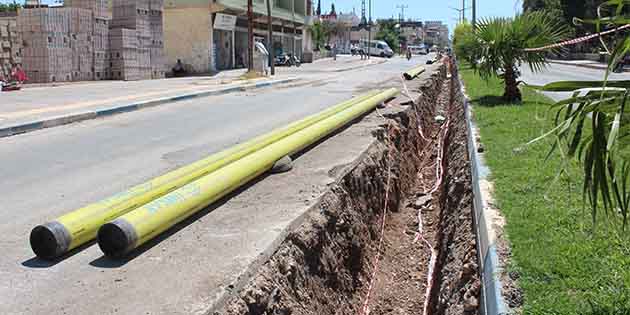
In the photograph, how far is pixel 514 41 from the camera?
1476cm

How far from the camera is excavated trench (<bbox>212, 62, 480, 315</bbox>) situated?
4.58 m

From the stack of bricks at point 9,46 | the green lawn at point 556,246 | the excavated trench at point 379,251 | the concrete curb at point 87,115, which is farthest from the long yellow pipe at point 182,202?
the stack of bricks at point 9,46

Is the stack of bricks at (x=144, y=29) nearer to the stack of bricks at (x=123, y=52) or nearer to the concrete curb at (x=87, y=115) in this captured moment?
the stack of bricks at (x=123, y=52)

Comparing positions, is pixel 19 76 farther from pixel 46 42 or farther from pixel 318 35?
pixel 318 35

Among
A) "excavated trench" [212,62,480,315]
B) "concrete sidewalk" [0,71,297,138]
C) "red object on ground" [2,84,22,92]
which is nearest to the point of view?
"excavated trench" [212,62,480,315]

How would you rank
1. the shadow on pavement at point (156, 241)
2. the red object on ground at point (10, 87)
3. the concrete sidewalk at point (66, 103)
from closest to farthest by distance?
the shadow on pavement at point (156, 241) → the concrete sidewalk at point (66, 103) → the red object on ground at point (10, 87)

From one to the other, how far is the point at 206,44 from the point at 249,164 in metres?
32.6

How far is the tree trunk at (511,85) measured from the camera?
1495 centimetres

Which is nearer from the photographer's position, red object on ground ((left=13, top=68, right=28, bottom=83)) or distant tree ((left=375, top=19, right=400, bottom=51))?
red object on ground ((left=13, top=68, right=28, bottom=83))

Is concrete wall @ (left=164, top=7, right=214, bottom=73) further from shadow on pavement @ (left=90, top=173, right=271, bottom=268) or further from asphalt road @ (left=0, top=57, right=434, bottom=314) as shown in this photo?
shadow on pavement @ (left=90, top=173, right=271, bottom=268)

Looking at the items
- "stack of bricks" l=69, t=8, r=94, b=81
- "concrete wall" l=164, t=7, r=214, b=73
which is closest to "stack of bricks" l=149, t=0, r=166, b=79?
"stack of bricks" l=69, t=8, r=94, b=81

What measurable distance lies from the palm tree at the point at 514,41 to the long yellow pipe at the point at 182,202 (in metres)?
8.09

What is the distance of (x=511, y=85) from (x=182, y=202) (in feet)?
39.1

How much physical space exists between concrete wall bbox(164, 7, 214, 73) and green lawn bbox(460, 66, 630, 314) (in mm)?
32098
